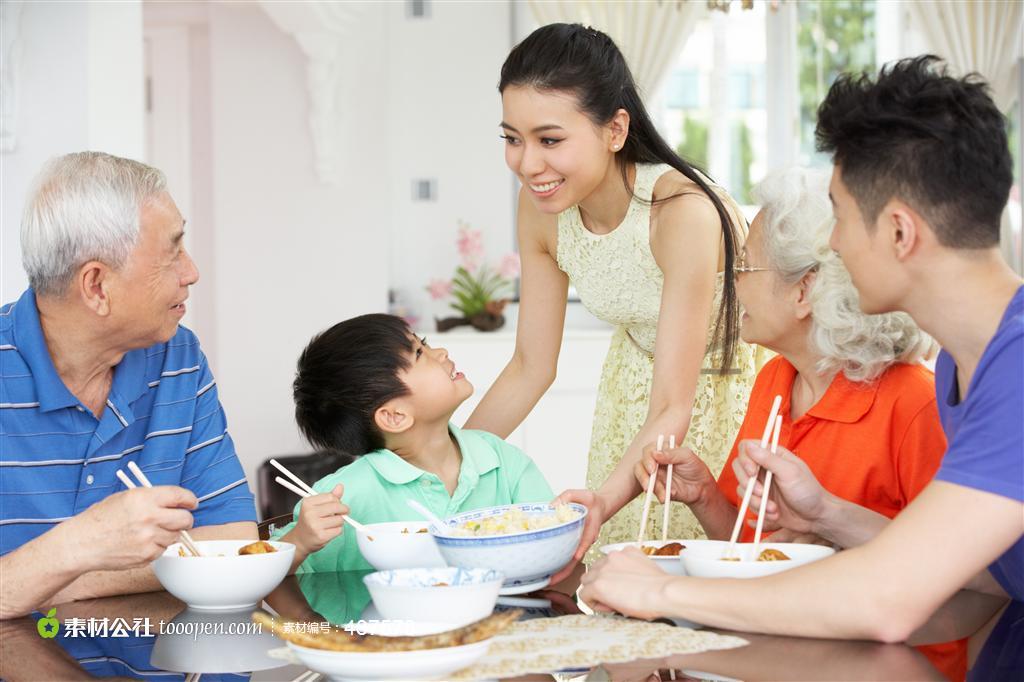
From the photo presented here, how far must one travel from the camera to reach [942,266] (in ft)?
4.60

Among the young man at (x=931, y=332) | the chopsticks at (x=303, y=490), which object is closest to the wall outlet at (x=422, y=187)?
the chopsticks at (x=303, y=490)

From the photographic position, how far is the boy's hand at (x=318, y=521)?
1.74m

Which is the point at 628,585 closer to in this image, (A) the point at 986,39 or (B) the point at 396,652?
(B) the point at 396,652

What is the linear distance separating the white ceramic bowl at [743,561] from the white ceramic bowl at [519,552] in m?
0.16

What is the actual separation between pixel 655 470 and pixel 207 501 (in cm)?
75

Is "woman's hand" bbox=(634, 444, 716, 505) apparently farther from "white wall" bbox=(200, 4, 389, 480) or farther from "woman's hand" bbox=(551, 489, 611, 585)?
"white wall" bbox=(200, 4, 389, 480)

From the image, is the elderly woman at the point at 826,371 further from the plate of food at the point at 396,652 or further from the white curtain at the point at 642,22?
the white curtain at the point at 642,22

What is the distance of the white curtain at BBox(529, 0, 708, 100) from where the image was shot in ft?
18.4

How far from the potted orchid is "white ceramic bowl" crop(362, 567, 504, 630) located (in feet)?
13.5

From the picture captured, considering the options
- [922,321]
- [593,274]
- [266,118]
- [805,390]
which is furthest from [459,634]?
[266,118]

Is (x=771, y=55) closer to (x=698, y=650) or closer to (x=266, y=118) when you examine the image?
(x=266, y=118)

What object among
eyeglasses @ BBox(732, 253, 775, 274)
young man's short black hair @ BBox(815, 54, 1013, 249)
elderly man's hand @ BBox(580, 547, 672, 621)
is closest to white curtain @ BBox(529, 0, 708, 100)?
eyeglasses @ BBox(732, 253, 775, 274)

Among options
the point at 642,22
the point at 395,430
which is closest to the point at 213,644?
the point at 395,430

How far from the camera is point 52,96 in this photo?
11.2 ft
